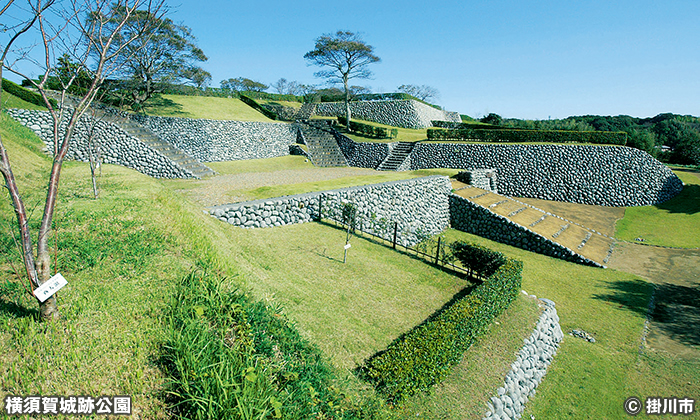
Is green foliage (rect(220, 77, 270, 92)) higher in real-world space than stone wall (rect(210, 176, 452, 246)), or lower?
higher

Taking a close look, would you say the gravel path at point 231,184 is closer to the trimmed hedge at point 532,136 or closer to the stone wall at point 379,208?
the stone wall at point 379,208

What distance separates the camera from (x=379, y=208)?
13.9m

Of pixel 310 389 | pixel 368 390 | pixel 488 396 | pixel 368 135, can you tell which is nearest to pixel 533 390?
pixel 488 396

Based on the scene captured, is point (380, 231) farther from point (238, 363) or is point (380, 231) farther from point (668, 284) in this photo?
point (238, 363)

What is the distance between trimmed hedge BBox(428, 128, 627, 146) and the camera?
20953mm

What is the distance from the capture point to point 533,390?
586 centimetres

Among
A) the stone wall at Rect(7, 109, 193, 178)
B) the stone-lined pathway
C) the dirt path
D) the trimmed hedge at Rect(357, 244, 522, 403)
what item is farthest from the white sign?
the stone wall at Rect(7, 109, 193, 178)

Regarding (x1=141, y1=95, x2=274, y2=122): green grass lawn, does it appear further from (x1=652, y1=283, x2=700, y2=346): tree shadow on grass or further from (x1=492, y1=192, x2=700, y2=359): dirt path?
(x1=652, y1=283, x2=700, y2=346): tree shadow on grass

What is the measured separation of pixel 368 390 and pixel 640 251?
15094 mm

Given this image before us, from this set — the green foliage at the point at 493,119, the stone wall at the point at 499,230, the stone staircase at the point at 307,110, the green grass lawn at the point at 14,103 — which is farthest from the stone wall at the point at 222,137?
the green foliage at the point at 493,119

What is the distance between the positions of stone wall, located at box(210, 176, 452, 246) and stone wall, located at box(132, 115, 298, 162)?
12.4 metres

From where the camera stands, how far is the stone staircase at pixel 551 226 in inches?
510

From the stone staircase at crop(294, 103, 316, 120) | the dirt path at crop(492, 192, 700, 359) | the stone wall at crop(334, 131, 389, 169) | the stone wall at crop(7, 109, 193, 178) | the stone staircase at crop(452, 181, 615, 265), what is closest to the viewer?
the dirt path at crop(492, 192, 700, 359)

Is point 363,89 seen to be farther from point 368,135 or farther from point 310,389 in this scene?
point 310,389
